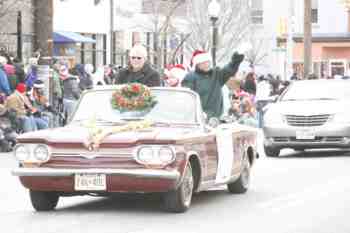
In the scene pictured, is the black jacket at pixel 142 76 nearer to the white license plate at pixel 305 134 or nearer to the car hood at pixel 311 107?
the white license plate at pixel 305 134

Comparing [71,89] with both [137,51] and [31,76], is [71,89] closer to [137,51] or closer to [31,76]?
[31,76]

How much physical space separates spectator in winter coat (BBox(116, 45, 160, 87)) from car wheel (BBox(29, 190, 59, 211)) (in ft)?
7.88

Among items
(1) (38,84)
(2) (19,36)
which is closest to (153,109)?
(1) (38,84)

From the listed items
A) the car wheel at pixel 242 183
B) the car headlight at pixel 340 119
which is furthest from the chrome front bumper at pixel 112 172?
the car headlight at pixel 340 119

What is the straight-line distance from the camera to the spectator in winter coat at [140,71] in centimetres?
1427

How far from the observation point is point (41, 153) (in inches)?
467

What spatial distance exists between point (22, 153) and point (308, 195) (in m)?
4.12

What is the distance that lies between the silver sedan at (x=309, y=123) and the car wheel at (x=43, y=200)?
32.4 ft

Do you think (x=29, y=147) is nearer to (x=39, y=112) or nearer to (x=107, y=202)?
(x=107, y=202)

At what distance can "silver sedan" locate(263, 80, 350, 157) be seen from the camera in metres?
21.7

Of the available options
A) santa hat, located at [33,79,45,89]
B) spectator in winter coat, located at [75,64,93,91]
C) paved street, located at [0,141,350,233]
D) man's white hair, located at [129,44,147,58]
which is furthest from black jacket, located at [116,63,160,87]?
spectator in winter coat, located at [75,64,93,91]

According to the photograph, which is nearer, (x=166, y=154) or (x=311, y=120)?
(x=166, y=154)

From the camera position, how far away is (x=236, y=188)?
14.5m

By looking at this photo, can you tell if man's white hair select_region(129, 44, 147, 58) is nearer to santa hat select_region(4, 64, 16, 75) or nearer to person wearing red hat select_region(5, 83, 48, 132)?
person wearing red hat select_region(5, 83, 48, 132)
